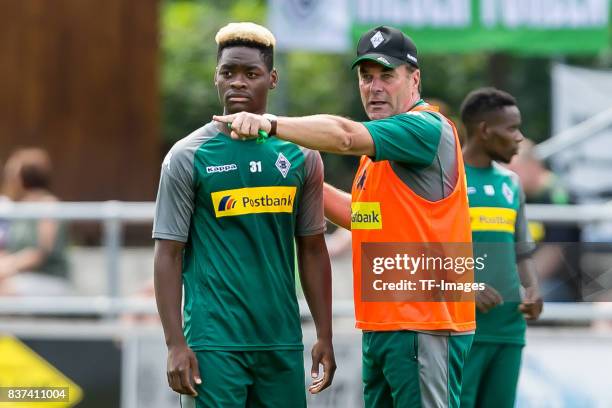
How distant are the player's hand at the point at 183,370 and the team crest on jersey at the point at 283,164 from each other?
0.90 meters

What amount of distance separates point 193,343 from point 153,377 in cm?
413

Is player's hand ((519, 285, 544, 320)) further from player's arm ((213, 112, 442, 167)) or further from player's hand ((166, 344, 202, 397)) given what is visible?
player's hand ((166, 344, 202, 397))

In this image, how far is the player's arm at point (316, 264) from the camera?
18.8 ft

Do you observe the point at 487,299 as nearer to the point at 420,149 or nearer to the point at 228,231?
the point at 420,149

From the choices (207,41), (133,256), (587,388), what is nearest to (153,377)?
(133,256)

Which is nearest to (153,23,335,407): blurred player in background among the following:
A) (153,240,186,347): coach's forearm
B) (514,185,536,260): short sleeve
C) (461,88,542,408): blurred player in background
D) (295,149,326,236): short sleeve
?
(153,240,186,347): coach's forearm

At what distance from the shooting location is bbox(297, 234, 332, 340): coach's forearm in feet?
18.9

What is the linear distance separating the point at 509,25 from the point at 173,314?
6.96m

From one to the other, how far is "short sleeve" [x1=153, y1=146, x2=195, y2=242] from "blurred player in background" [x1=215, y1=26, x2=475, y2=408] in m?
0.77

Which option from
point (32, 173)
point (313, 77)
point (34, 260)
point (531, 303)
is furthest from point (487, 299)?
point (313, 77)

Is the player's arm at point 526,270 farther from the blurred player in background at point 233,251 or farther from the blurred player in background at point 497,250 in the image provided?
the blurred player in background at point 233,251

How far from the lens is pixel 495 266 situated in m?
6.88

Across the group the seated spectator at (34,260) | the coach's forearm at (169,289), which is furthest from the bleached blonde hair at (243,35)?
the seated spectator at (34,260)

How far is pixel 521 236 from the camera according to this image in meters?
7.16
